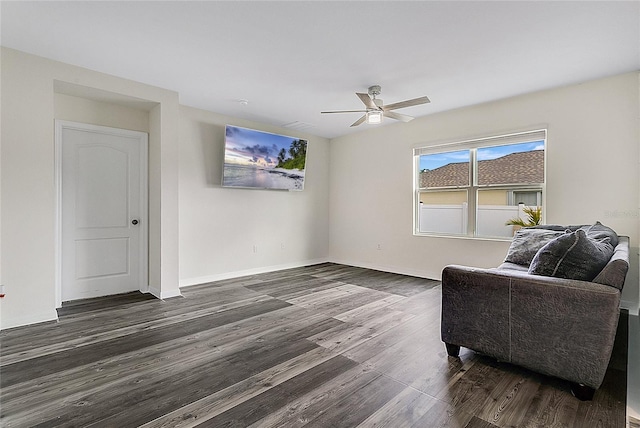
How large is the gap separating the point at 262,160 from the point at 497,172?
3694mm

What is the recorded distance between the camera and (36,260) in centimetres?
312

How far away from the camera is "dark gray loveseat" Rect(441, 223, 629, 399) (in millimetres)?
1822

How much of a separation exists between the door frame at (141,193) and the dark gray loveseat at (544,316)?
3.95m

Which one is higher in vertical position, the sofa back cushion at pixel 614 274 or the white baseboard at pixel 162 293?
the sofa back cushion at pixel 614 274

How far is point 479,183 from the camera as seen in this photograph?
15.6 ft

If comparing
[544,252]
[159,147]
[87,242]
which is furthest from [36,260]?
[544,252]

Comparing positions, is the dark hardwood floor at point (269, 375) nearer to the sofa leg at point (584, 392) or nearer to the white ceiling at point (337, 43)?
the sofa leg at point (584, 392)

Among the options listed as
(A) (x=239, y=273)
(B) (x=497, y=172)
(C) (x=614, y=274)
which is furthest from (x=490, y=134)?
(A) (x=239, y=273)

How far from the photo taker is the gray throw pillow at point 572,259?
6.52 ft

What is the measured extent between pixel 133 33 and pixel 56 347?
2.77 meters

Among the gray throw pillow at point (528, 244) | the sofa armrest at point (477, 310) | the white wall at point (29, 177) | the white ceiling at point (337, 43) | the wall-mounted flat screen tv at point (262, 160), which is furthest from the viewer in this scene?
the wall-mounted flat screen tv at point (262, 160)

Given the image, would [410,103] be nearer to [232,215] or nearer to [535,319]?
[535,319]

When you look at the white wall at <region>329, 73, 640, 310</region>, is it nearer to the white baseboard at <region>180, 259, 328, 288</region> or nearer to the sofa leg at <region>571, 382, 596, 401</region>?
the white baseboard at <region>180, 259, 328, 288</region>

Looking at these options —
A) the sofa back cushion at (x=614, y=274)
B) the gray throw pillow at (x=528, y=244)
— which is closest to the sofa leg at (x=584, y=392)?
the sofa back cushion at (x=614, y=274)
